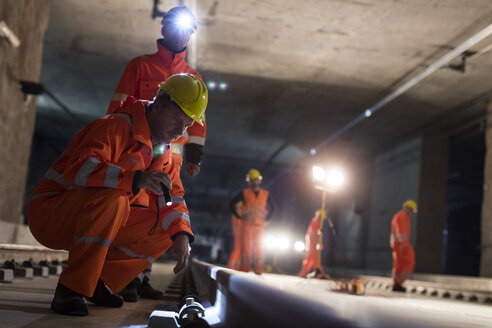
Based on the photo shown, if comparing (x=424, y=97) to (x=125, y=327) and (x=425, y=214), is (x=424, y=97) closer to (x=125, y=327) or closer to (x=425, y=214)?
(x=425, y=214)

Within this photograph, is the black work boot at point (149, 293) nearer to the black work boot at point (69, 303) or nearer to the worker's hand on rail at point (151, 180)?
the black work boot at point (69, 303)

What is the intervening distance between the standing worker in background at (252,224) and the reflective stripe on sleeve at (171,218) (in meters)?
7.94

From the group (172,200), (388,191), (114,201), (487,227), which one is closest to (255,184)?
(487,227)

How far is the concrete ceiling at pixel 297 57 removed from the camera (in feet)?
33.8

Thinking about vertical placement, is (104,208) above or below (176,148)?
below

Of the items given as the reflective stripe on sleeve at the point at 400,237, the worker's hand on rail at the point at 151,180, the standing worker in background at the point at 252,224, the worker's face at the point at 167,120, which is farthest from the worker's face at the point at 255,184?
the worker's hand on rail at the point at 151,180

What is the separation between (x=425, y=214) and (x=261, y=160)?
409 inches

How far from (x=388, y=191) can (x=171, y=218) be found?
1727cm

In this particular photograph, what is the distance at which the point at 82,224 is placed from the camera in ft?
8.57

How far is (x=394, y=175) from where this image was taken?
19297 millimetres

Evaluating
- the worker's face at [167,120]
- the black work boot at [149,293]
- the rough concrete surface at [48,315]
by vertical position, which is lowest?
the black work boot at [149,293]

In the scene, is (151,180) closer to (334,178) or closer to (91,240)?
(91,240)

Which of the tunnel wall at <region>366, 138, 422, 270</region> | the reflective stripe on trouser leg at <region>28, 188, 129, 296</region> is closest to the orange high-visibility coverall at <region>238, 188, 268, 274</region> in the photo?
the tunnel wall at <region>366, 138, 422, 270</region>

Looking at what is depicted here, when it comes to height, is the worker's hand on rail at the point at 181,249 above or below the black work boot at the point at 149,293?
above
